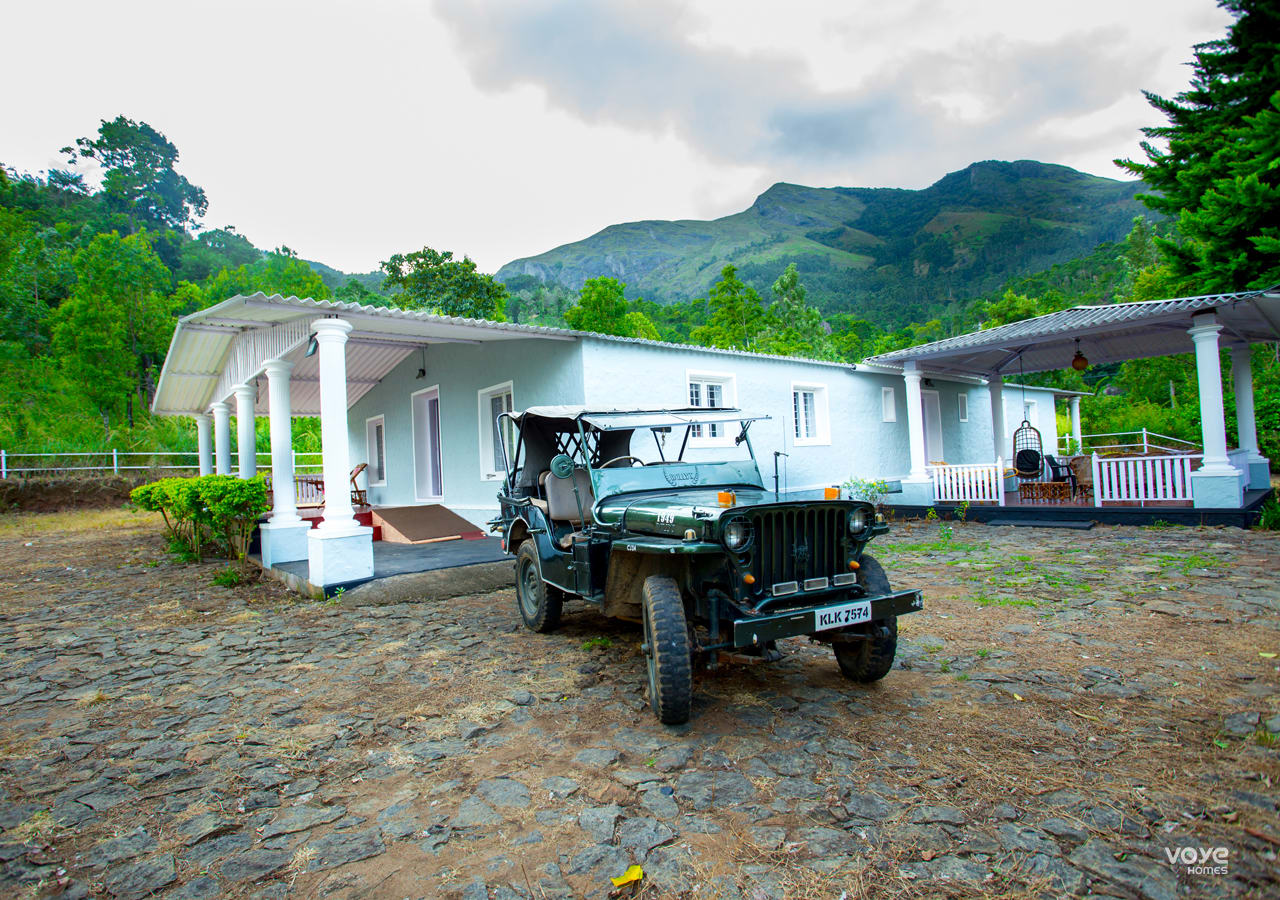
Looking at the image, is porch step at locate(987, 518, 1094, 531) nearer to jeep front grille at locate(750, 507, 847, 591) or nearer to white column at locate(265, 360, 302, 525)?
jeep front grille at locate(750, 507, 847, 591)

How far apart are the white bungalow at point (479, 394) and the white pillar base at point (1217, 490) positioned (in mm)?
37

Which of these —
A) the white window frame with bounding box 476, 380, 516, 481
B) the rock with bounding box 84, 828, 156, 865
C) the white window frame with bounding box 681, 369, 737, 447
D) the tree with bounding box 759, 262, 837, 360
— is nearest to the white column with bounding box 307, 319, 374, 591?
the white window frame with bounding box 476, 380, 516, 481

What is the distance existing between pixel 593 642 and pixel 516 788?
7.82ft

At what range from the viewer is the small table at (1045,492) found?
39.3 feet

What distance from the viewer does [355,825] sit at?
2.83 metres

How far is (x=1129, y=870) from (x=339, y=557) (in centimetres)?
724

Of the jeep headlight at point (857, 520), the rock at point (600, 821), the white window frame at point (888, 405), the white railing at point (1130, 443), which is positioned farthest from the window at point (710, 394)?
the white railing at point (1130, 443)

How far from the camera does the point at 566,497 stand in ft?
19.2

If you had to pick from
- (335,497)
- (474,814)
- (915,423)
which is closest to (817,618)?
(474,814)

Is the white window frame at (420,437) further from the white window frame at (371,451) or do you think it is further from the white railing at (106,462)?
the white railing at (106,462)

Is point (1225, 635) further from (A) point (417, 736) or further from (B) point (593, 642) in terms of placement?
(A) point (417, 736)

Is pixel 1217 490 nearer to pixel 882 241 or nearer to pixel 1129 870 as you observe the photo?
pixel 1129 870

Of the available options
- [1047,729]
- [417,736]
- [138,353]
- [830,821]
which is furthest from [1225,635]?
[138,353]

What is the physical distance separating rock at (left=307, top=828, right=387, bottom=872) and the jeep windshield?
262 cm
